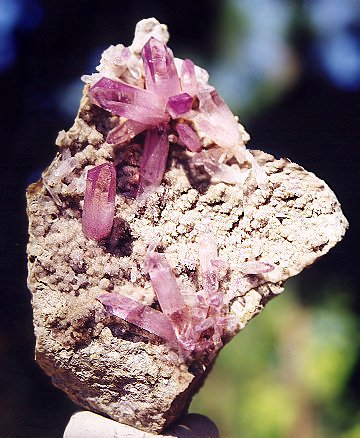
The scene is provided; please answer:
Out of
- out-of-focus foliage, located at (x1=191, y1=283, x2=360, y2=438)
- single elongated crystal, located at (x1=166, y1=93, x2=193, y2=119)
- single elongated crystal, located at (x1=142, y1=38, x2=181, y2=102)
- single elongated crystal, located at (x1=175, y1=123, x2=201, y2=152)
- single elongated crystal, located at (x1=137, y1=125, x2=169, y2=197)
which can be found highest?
single elongated crystal, located at (x1=142, y1=38, x2=181, y2=102)

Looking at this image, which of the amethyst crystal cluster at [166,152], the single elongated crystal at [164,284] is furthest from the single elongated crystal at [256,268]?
the single elongated crystal at [164,284]

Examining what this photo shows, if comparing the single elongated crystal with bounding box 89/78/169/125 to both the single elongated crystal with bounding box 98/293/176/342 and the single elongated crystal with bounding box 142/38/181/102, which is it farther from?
the single elongated crystal with bounding box 98/293/176/342

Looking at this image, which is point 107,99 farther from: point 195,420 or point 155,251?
point 195,420

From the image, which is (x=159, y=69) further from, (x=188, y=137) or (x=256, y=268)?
(x=256, y=268)

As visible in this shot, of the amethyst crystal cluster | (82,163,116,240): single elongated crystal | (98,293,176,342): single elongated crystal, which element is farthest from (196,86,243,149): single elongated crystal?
(98,293,176,342): single elongated crystal

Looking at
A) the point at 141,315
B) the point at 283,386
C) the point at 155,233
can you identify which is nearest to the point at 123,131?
the point at 155,233
